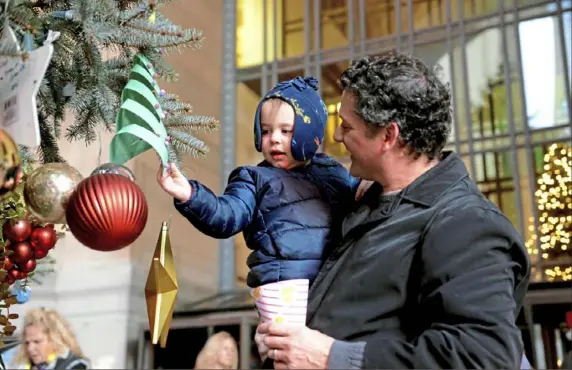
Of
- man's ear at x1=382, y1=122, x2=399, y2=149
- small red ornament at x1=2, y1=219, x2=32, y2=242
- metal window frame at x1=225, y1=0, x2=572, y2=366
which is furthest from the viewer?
metal window frame at x1=225, y1=0, x2=572, y2=366

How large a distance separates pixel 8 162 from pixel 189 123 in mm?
623

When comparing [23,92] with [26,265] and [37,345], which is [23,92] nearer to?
Result: [26,265]

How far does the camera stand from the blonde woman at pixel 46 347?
3656 millimetres

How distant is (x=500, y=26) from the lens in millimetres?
6820

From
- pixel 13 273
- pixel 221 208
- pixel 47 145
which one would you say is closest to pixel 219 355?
pixel 47 145

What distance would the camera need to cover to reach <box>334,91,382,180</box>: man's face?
118cm

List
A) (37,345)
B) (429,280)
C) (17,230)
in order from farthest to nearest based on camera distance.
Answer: (37,345) → (17,230) → (429,280)

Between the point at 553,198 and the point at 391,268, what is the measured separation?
5.62m

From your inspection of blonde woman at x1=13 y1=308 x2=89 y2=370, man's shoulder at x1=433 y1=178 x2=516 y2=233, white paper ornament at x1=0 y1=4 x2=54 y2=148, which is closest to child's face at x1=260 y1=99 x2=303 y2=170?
man's shoulder at x1=433 y1=178 x2=516 y2=233

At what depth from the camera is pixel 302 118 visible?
1381 millimetres

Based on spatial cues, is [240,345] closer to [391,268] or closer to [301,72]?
[301,72]

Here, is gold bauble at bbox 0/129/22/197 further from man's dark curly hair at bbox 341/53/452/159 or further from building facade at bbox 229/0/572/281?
building facade at bbox 229/0/572/281

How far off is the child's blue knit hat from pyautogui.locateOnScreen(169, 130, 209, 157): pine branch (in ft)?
0.47

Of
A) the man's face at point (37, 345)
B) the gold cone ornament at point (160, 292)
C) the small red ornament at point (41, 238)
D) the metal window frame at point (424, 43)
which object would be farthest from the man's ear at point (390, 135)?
the metal window frame at point (424, 43)
